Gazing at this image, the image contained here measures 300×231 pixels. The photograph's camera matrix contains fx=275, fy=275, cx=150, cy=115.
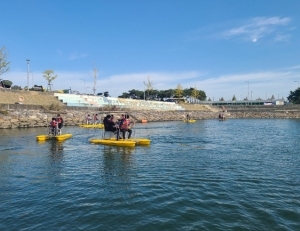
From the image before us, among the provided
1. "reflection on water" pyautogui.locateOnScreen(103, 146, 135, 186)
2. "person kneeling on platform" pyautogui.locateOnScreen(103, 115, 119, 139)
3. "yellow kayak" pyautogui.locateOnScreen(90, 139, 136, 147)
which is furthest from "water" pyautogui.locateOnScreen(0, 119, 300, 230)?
"person kneeling on platform" pyautogui.locateOnScreen(103, 115, 119, 139)

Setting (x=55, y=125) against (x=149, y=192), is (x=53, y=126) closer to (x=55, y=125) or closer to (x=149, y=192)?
(x=55, y=125)

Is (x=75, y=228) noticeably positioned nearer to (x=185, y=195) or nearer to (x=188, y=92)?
(x=185, y=195)

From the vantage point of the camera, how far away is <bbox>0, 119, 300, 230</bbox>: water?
8188 millimetres

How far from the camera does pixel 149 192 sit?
10906 millimetres

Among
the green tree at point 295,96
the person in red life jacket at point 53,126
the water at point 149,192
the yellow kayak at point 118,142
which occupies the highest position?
the green tree at point 295,96

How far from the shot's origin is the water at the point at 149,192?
8.19 metres

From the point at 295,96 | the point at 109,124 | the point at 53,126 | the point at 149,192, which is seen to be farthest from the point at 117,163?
the point at 295,96

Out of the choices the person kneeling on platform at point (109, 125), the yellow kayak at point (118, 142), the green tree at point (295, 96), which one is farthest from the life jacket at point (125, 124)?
the green tree at point (295, 96)

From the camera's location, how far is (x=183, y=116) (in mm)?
89625

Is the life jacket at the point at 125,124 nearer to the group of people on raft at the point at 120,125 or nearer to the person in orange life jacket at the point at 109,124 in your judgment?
the group of people on raft at the point at 120,125

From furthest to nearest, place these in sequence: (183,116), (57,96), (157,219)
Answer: (183,116)
(57,96)
(157,219)

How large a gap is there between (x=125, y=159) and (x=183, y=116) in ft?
240

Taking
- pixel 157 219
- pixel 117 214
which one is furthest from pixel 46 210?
pixel 157 219

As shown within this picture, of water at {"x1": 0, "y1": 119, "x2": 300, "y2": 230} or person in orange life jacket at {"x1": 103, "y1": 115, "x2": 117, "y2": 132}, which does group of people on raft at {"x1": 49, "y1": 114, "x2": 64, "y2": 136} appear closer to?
person in orange life jacket at {"x1": 103, "y1": 115, "x2": 117, "y2": 132}
